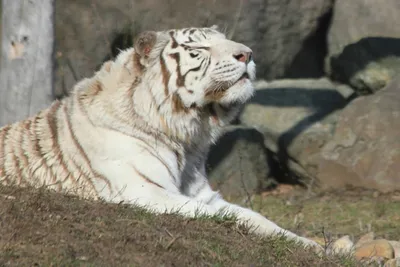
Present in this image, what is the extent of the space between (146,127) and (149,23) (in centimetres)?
452

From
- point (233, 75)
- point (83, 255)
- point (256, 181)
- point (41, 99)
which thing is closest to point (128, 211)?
point (83, 255)

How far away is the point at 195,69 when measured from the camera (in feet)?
20.5

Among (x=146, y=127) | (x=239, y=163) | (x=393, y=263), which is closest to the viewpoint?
(x=393, y=263)

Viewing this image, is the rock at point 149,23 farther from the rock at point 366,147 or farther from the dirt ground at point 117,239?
the dirt ground at point 117,239

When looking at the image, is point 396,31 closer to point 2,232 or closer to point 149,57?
point 149,57

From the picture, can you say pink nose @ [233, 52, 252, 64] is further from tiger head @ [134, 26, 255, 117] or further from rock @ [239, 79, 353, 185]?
rock @ [239, 79, 353, 185]

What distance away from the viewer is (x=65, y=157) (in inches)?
249

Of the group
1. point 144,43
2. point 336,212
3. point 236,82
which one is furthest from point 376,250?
point 336,212

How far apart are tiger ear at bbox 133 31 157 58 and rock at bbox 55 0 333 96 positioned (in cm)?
411

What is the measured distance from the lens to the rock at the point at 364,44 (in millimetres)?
11016

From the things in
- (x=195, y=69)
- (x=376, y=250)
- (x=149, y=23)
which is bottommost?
(x=376, y=250)

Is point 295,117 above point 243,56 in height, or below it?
below

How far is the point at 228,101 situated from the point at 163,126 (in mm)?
452

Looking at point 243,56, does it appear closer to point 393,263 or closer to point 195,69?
point 195,69
